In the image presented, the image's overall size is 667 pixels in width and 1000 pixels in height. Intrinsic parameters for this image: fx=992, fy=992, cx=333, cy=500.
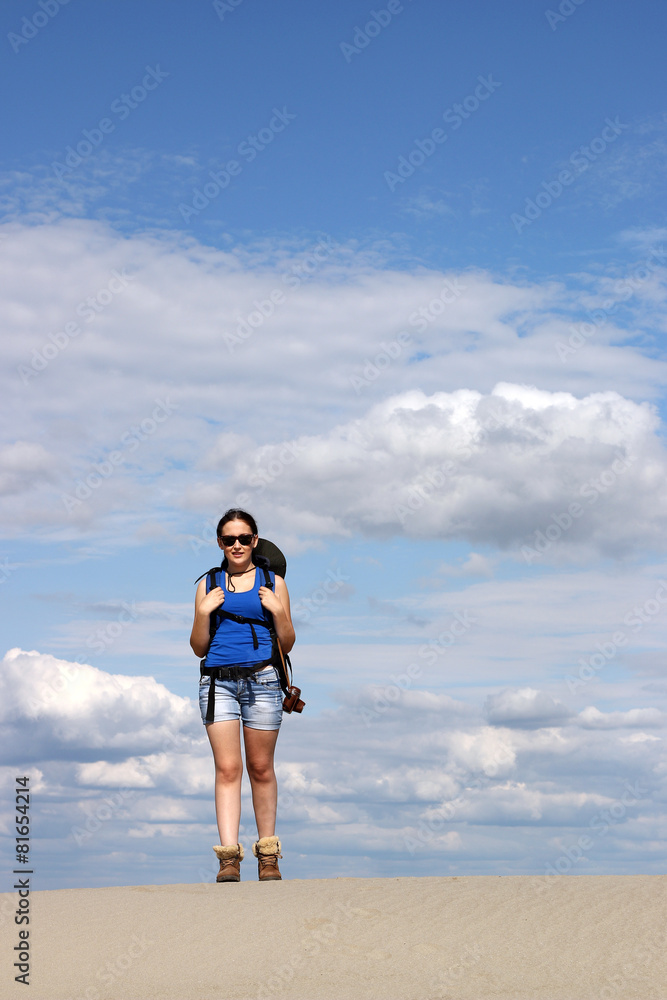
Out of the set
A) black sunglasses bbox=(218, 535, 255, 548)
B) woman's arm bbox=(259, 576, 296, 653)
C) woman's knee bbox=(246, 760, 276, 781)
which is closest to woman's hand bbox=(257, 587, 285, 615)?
woman's arm bbox=(259, 576, 296, 653)

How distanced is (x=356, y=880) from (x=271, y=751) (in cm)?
134

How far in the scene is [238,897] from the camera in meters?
7.86

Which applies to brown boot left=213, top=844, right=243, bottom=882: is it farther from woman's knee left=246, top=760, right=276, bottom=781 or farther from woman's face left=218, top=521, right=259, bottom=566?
woman's face left=218, top=521, right=259, bottom=566

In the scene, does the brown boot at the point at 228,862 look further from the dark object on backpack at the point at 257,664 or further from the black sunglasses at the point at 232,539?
the black sunglasses at the point at 232,539

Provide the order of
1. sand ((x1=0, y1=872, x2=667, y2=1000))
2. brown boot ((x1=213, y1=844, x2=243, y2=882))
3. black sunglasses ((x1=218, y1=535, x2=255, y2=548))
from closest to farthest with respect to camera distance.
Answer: sand ((x1=0, y1=872, x2=667, y2=1000))
brown boot ((x1=213, y1=844, x2=243, y2=882))
black sunglasses ((x1=218, y1=535, x2=255, y2=548))

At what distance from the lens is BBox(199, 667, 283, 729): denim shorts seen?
28.6ft

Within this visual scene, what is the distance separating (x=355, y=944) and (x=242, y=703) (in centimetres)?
246

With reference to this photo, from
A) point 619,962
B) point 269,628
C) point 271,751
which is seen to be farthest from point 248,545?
point 619,962

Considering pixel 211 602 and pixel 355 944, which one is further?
pixel 211 602

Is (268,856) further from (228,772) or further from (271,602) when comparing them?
(271,602)

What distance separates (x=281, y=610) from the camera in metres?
8.73

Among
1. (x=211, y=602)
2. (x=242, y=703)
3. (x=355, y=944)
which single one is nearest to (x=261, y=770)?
(x=242, y=703)

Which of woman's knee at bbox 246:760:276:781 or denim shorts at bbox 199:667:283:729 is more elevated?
denim shorts at bbox 199:667:283:729

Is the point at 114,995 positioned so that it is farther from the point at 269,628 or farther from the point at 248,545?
the point at 248,545
